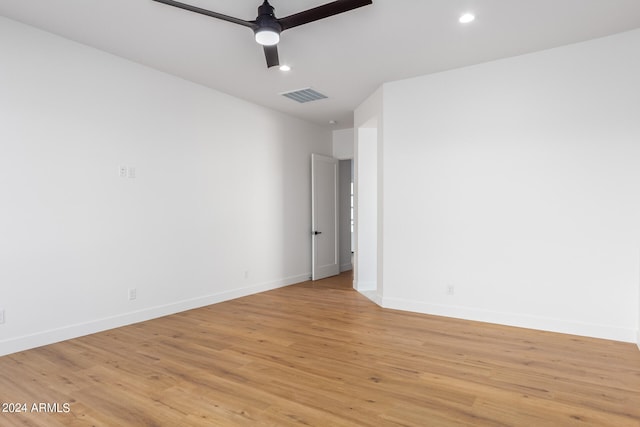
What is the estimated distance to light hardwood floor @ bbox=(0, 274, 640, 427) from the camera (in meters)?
2.24

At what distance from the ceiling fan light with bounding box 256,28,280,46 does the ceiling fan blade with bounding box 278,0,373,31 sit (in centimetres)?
11

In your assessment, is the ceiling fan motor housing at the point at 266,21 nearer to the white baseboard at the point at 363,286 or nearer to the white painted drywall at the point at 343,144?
the white baseboard at the point at 363,286

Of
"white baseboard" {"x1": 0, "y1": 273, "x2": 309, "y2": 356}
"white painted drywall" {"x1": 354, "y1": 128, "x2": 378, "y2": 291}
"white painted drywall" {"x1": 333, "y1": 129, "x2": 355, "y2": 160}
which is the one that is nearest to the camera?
"white baseboard" {"x1": 0, "y1": 273, "x2": 309, "y2": 356}

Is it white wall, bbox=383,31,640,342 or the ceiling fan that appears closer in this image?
the ceiling fan

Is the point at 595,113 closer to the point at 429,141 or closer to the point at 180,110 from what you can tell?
the point at 429,141

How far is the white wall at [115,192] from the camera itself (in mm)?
3320

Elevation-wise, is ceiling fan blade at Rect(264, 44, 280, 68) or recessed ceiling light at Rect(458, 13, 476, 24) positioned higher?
recessed ceiling light at Rect(458, 13, 476, 24)

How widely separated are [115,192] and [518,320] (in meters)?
4.56

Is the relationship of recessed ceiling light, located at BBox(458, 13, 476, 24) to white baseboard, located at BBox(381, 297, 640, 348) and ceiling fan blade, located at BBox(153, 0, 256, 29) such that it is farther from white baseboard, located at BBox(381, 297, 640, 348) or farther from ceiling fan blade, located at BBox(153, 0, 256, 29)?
white baseboard, located at BBox(381, 297, 640, 348)

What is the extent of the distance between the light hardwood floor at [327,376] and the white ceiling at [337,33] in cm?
288

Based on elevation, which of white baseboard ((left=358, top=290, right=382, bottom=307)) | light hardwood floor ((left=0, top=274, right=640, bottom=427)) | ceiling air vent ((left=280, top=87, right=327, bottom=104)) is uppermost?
ceiling air vent ((left=280, top=87, right=327, bottom=104))

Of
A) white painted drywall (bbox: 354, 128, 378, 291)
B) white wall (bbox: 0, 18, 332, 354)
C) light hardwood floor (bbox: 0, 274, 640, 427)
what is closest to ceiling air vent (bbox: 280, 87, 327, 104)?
white wall (bbox: 0, 18, 332, 354)

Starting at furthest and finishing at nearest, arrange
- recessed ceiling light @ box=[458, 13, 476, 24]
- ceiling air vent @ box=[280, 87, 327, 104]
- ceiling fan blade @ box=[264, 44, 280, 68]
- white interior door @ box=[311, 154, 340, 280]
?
white interior door @ box=[311, 154, 340, 280], ceiling air vent @ box=[280, 87, 327, 104], recessed ceiling light @ box=[458, 13, 476, 24], ceiling fan blade @ box=[264, 44, 280, 68]

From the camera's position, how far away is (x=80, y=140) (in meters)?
3.73
